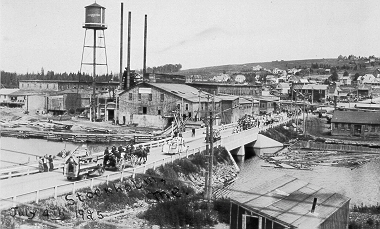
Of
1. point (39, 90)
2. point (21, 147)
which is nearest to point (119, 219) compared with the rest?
point (21, 147)

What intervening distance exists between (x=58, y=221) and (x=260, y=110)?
2833 inches

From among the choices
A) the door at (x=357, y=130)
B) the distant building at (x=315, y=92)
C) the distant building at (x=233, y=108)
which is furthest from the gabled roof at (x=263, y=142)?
the distant building at (x=315, y=92)

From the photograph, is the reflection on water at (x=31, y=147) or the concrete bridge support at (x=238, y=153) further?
the concrete bridge support at (x=238, y=153)

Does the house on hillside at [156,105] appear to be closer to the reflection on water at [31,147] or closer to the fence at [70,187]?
the reflection on water at [31,147]

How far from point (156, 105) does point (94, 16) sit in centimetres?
1419

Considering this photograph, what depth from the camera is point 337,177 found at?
41.6 meters

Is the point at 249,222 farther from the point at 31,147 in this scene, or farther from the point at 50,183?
the point at 31,147

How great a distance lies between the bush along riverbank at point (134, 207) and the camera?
19.7 metres

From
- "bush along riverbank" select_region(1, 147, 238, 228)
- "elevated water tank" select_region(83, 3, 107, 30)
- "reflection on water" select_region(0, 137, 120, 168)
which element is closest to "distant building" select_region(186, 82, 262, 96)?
"elevated water tank" select_region(83, 3, 107, 30)

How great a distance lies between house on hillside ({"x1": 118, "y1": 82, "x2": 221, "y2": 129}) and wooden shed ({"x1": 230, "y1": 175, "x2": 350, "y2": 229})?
39.4m

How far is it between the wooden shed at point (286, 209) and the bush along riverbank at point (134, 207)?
4442mm

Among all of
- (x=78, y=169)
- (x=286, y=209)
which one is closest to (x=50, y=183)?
(x=78, y=169)

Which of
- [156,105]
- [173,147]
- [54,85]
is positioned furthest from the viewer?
[54,85]

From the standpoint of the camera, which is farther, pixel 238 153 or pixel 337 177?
pixel 238 153
